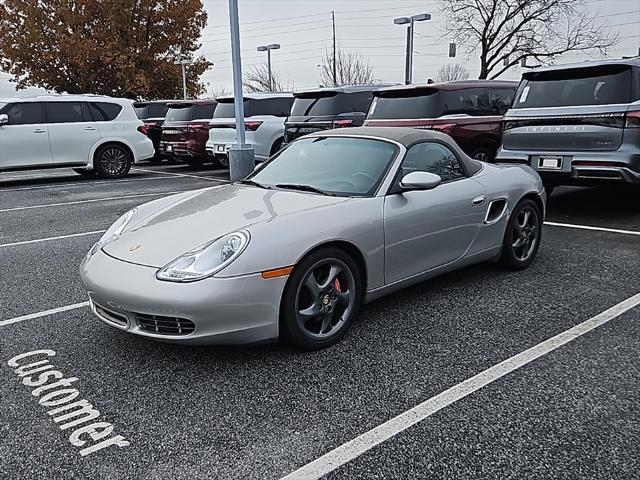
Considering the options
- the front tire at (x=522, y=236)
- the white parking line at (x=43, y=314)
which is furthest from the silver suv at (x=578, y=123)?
the white parking line at (x=43, y=314)

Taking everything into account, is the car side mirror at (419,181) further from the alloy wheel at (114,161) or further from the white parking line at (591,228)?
the alloy wheel at (114,161)

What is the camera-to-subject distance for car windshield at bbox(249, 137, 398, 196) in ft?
12.9

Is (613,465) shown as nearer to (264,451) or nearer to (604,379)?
(604,379)

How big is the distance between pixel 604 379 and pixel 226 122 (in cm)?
1018

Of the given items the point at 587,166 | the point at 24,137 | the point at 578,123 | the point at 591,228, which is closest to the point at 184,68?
the point at 24,137

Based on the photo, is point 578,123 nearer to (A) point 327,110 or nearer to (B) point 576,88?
(B) point 576,88

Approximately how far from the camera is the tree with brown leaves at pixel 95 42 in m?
24.6

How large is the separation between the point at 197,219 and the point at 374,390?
153 cm

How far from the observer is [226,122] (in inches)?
473

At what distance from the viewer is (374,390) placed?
295 cm

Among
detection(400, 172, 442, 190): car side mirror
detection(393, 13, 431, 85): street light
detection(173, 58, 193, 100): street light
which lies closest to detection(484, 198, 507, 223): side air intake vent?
detection(400, 172, 442, 190): car side mirror

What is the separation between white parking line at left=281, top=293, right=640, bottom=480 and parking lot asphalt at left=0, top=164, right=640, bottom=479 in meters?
0.04

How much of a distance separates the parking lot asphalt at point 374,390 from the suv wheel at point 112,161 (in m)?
7.90

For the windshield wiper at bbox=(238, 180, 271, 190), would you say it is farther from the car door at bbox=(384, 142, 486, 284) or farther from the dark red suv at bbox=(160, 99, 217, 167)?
the dark red suv at bbox=(160, 99, 217, 167)
